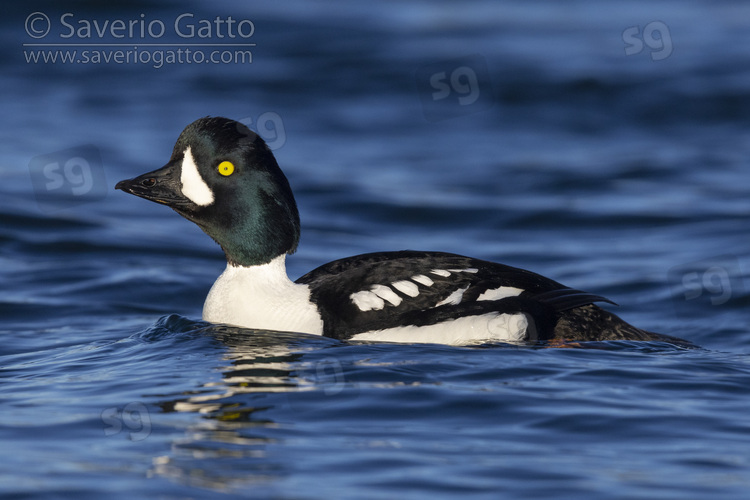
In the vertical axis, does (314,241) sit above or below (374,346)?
above

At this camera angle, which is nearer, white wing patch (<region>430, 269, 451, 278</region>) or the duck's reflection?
the duck's reflection

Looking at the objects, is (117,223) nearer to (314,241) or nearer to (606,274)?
(314,241)

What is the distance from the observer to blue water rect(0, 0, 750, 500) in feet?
17.4

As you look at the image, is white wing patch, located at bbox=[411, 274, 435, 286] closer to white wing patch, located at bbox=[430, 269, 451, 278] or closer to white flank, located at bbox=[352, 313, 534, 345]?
white wing patch, located at bbox=[430, 269, 451, 278]

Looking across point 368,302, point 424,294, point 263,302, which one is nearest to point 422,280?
point 424,294

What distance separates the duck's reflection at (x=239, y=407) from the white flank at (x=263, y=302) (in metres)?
0.07

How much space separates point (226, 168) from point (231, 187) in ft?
0.46

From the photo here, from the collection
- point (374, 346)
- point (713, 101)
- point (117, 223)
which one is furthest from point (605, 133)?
point (374, 346)

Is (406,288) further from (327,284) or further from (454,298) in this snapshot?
(327,284)

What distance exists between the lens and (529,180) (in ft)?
50.2

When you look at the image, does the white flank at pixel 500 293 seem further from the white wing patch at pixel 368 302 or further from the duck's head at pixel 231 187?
the duck's head at pixel 231 187

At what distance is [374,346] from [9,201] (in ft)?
28.0

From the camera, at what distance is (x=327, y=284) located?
23.7 feet

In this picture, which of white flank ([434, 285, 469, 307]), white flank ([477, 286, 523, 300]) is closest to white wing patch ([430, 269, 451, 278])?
white flank ([434, 285, 469, 307])
